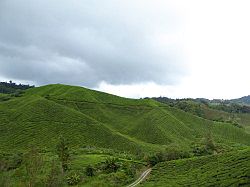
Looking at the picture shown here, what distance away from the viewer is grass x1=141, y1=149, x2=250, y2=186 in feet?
228

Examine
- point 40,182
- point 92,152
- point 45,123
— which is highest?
Result: point 45,123

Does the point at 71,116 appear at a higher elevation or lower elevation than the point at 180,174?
higher

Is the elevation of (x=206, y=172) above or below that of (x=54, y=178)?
above

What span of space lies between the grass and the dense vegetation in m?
8.60

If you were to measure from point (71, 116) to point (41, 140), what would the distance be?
32424 millimetres

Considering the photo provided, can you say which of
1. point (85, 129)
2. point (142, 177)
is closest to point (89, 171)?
point (142, 177)

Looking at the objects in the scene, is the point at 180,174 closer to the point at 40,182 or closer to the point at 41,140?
the point at 40,182

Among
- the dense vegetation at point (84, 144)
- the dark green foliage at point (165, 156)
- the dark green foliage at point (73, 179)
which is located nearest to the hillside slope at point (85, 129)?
the dense vegetation at point (84, 144)

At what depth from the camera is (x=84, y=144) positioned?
15088cm

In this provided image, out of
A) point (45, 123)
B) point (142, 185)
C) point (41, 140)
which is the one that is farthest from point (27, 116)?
point (142, 185)

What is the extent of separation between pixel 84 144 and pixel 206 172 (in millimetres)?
77307

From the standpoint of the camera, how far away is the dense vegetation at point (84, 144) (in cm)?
9519

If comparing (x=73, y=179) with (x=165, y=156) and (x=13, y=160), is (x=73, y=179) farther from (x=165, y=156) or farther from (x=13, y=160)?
(x=165, y=156)

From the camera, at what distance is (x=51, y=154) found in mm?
124625
